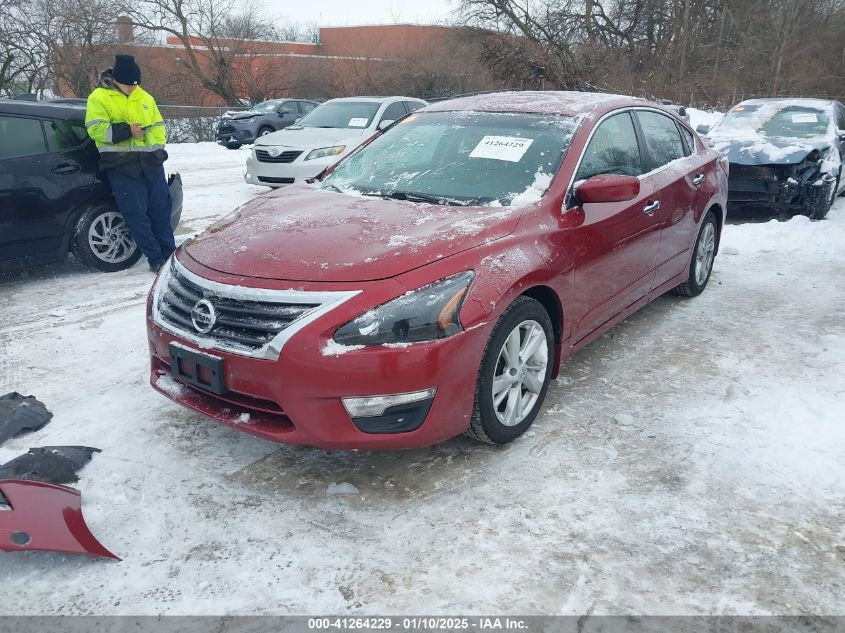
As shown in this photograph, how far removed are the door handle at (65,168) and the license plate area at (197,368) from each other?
142 inches

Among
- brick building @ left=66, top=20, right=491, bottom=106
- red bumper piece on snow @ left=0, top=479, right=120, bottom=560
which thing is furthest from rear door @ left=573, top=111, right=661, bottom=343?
brick building @ left=66, top=20, right=491, bottom=106

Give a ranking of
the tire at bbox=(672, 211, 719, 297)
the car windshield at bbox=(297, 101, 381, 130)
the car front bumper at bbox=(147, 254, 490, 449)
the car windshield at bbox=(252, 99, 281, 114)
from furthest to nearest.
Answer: the car windshield at bbox=(252, 99, 281, 114), the car windshield at bbox=(297, 101, 381, 130), the tire at bbox=(672, 211, 719, 297), the car front bumper at bbox=(147, 254, 490, 449)

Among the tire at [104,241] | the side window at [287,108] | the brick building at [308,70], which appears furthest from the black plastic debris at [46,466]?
the brick building at [308,70]

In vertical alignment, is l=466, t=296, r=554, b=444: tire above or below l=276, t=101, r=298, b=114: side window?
below

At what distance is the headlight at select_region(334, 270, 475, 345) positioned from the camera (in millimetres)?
2686

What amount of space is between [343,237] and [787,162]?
7.02 metres

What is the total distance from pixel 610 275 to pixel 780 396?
1.17m

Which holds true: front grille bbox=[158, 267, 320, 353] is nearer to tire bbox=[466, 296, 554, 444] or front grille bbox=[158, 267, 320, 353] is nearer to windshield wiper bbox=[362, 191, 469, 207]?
tire bbox=[466, 296, 554, 444]

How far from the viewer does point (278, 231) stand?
3244 millimetres

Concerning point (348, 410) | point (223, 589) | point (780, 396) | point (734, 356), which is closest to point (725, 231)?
point (734, 356)

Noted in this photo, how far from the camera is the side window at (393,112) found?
1093 centimetres

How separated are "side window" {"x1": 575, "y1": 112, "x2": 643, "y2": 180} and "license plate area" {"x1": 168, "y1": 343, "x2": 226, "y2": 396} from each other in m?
2.15

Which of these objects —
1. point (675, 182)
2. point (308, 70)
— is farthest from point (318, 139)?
point (308, 70)

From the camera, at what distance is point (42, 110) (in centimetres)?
577
